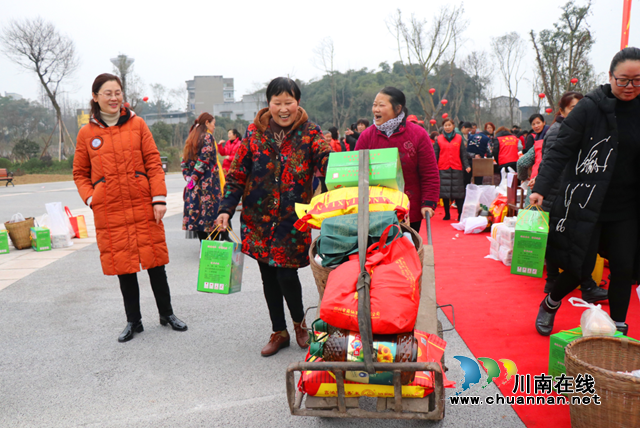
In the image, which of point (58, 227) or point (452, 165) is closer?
point (58, 227)

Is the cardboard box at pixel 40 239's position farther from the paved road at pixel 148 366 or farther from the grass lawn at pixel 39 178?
the grass lawn at pixel 39 178

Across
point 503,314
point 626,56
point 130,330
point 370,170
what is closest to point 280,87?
point 370,170

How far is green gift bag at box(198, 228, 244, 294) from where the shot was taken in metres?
3.25

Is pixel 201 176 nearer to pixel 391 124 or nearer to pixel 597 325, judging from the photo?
pixel 391 124

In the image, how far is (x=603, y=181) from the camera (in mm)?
2807

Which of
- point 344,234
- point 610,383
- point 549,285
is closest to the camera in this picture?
point 610,383

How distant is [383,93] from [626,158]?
5.45 ft

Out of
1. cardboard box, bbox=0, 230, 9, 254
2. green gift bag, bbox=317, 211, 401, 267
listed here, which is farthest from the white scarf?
cardboard box, bbox=0, 230, 9, 254

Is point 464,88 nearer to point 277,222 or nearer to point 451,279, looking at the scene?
point 451,279

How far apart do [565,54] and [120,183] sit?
2111cm

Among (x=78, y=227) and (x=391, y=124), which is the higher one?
(x=391, y=124)

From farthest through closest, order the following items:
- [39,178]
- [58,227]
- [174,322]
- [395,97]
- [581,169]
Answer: [39,178] < [58,227] < [174,322] < [395,97] < [581,169]

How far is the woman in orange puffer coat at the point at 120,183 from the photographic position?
11.7ft

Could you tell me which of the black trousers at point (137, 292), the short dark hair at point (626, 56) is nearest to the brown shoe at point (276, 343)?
the black trousers at point (137, 292)
